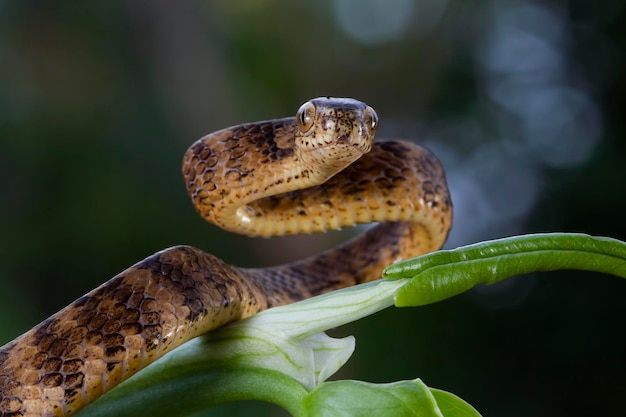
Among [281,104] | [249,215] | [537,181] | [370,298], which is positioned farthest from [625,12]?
[370,298]

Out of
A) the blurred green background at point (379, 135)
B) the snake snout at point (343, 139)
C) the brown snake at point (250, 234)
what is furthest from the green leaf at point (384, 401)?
the blurred green background at point (379, 135)

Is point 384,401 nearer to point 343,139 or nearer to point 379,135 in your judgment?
point 343,139

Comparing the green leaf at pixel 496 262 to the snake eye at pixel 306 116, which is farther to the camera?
the snake eye at pixel 306 116

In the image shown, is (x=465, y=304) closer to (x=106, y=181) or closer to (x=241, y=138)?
(x=106, y=181)

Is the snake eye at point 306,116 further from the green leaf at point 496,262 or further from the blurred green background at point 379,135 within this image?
the blurred green background at point 379,135

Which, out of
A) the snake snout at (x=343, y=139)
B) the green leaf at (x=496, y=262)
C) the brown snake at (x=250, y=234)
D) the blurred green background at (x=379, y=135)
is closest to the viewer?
the green leaf at (x=496, y=262)

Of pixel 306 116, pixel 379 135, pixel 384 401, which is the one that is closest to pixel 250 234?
pixel 306 116
